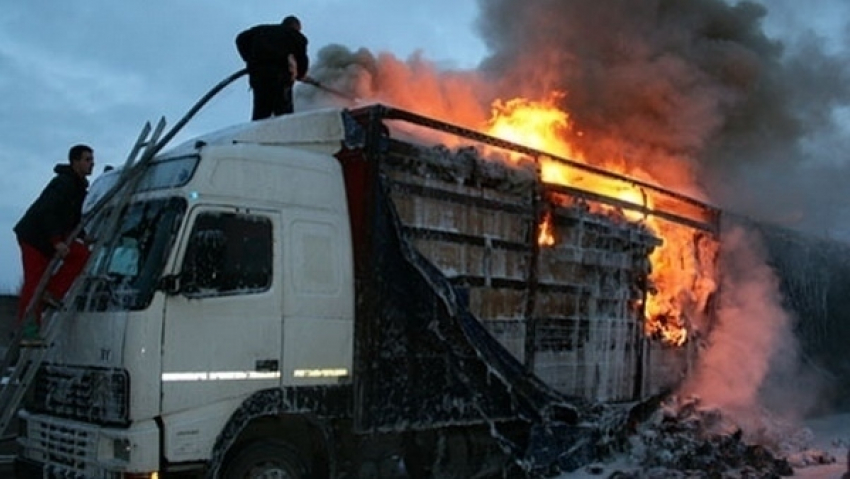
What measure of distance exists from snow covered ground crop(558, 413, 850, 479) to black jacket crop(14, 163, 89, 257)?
16.4ft

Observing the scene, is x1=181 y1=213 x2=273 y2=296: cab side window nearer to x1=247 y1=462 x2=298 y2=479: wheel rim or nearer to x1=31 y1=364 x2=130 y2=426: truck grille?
x1=31 y1=364 x2=130 y2=426: truck grille

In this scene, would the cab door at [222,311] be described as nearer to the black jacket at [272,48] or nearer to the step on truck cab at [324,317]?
the step on truck cab at [324,317]

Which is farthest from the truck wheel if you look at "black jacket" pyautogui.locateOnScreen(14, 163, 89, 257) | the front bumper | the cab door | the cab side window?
"black jacket" pyautogui.locateOnScreen(14, 163, 89, 257)

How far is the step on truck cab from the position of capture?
5.76 m

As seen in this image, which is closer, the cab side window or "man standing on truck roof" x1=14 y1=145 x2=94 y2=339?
the cab side window

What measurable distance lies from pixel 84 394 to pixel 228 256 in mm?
1329

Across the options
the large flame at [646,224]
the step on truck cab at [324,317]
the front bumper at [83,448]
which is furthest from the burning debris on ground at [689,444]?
the front bumper at [83,448]

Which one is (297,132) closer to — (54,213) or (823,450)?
(54,213)

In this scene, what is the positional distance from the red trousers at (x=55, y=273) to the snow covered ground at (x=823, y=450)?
4.80 metres

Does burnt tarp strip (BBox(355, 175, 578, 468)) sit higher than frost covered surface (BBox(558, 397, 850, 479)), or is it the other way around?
burnt tarp strip (BBox(355, 175, 578, 468))

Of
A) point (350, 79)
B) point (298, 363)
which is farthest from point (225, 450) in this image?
point (350, 79)

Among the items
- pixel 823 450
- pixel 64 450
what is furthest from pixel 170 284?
pixel 823 450

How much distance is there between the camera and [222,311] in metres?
5.98

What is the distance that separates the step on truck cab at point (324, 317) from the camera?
5.76 m
